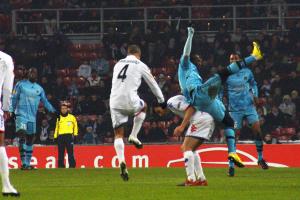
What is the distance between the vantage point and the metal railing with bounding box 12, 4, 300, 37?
1460 inches

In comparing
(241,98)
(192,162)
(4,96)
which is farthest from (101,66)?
(4,96)

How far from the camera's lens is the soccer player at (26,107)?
2542 centimetres

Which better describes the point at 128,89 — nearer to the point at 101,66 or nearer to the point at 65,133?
the point at 65,133

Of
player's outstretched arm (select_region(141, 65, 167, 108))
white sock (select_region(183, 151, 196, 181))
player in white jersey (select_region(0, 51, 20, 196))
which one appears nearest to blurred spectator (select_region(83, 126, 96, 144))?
player's outstretched arm (select_region(141, 65, 167, 108))

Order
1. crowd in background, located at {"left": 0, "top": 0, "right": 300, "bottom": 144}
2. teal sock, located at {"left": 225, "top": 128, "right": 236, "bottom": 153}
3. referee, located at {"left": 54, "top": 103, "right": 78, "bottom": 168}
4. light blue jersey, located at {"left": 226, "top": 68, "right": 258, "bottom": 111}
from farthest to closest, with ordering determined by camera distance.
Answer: crowd in background, located at {"left": 0, "top": 0, "right": 300, "bottom": 144}, referee, located at {"left": 54, "top": 103, "right": 78, "bottom": 168}, light blue jersey, located at {"left": 226, "top": 68, "right": 258, "bottom": 111}, teal sock, located at {"left": 225, "top": 128, "right": 236, "bottom": 153}

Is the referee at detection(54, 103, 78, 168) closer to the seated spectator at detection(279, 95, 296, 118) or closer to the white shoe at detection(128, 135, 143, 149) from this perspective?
the seated spectator at detection(279, 95, 296, 118)

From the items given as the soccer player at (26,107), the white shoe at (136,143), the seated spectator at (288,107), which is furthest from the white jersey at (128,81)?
the seated spectator at (288,107)

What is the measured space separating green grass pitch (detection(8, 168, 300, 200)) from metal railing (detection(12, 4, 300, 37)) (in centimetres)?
1675

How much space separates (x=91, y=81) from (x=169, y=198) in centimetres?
2149

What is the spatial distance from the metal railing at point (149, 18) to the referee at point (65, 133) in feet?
26.9

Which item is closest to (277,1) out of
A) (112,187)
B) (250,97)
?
(250,97)

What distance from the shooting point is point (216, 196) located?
13625 mm

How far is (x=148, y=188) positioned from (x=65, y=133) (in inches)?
525

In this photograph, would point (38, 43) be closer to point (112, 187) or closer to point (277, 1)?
point (277, 1)
